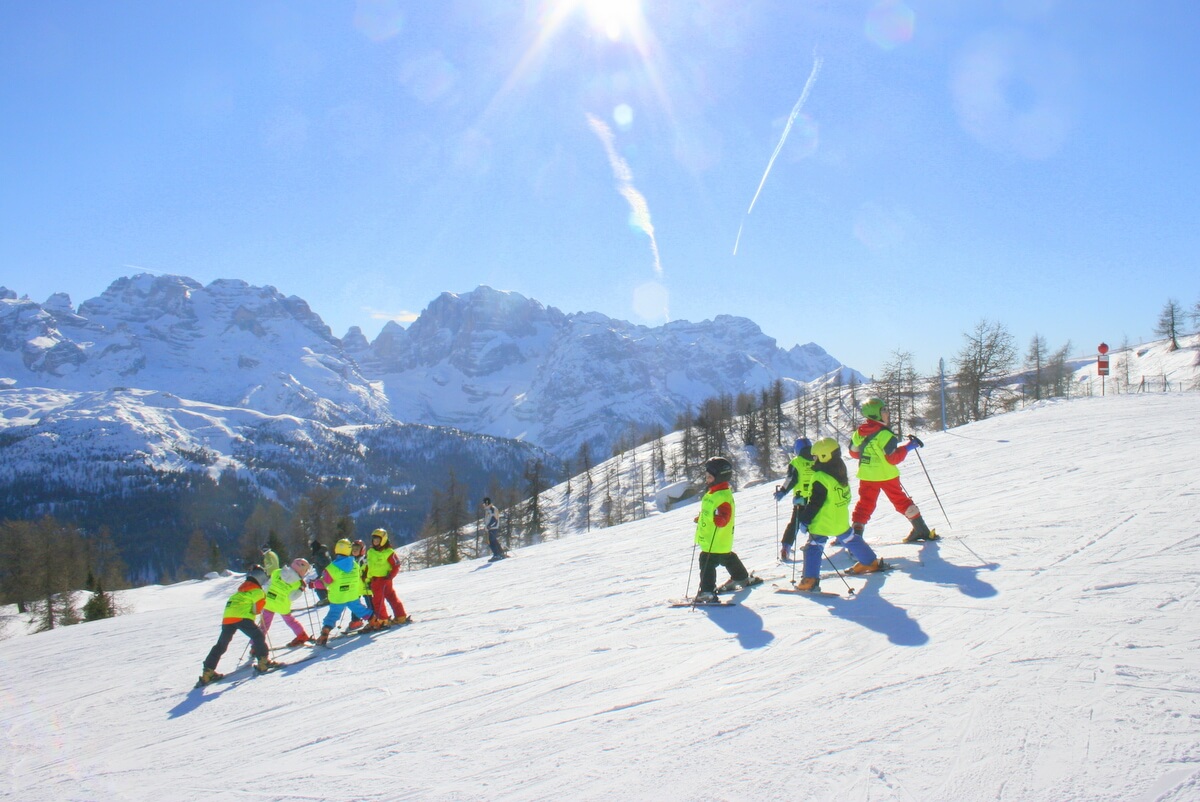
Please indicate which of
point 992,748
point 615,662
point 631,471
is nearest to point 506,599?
point 615,662

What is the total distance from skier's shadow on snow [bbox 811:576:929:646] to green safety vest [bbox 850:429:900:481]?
1.92 metres

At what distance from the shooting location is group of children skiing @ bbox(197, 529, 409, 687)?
8.88 meters

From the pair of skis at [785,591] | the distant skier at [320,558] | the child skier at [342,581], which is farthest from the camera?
the distant skier at [320,558]

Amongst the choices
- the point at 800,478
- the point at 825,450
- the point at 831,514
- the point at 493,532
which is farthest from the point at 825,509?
the point at 493,532

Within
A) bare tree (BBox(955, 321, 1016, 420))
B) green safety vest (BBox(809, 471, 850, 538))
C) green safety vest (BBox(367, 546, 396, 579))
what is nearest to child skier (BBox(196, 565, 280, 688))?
green safety vest (BBox(367, 546, 396, 579))

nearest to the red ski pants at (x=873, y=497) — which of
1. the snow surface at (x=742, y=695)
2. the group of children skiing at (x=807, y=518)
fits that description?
the group of children skiing at (x=807, y=518)

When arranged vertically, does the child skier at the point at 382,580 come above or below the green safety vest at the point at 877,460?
below

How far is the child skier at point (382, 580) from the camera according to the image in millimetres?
10273

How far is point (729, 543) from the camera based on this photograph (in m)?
8.00

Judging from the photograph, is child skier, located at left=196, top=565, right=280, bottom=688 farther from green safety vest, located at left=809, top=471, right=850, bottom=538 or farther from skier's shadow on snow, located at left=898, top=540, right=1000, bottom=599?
skier's shadow on snow, located at left=898, top=540, right=1000, bottom=599

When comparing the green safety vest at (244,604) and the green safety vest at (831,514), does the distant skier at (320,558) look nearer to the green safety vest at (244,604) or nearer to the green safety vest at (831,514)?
the green safety vest at (244,604)

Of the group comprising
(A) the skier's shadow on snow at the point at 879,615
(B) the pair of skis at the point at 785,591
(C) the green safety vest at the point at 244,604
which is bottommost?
(B) the pair of skis at the point at 785,591

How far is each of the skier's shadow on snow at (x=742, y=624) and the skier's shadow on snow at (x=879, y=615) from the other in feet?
2.77

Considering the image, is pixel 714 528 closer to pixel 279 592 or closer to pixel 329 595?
pixel 329 595
